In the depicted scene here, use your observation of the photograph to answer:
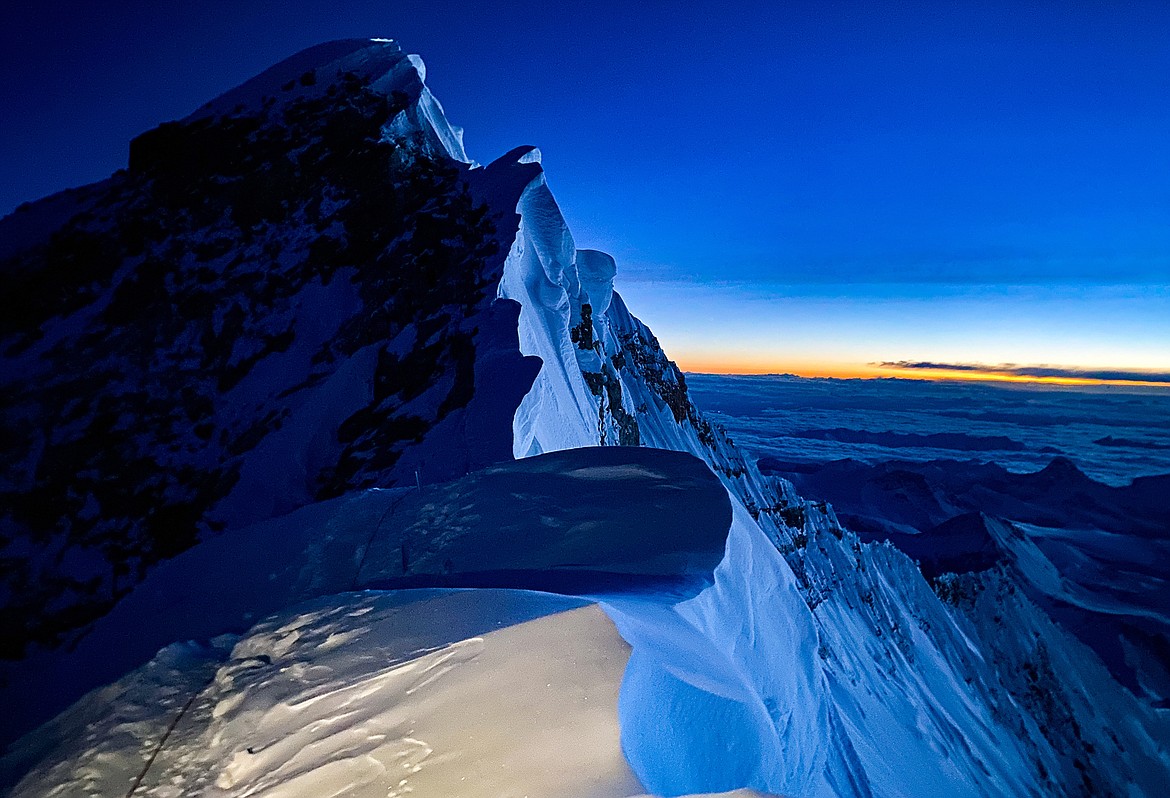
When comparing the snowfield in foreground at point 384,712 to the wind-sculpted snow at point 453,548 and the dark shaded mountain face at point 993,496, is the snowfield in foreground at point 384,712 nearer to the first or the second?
the wind-sculpted snow at point 453,548

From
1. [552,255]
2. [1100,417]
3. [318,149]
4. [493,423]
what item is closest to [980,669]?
[552,255]

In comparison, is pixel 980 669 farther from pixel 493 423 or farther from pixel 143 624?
pixel 143 624

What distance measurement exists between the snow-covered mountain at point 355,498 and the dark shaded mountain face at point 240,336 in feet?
0.18

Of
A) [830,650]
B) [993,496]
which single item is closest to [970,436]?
[993,496]

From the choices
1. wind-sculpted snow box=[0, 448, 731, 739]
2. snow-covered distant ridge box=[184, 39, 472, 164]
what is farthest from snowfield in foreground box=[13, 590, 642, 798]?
snow-covered distant ridge box=[184, 39, 472, 164]

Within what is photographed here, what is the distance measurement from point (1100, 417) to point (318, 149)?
795 ft

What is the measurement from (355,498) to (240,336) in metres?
7.35

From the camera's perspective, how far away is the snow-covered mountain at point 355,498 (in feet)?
8.42

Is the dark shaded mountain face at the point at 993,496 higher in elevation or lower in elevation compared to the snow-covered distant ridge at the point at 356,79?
lower

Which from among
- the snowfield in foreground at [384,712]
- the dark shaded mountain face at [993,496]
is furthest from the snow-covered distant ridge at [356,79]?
the dark shaded mountain face at [993,496]

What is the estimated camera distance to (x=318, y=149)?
12.6m

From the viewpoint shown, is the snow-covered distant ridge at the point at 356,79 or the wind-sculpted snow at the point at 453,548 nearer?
the wind-sculpted snow at the point at 453,548

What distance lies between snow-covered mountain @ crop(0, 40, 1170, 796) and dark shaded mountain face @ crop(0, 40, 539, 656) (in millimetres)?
54

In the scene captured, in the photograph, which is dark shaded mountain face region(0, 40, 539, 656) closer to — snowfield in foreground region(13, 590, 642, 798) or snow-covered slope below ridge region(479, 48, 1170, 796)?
snow-covered slope below ridge region(479, 48, 1170, 796)
